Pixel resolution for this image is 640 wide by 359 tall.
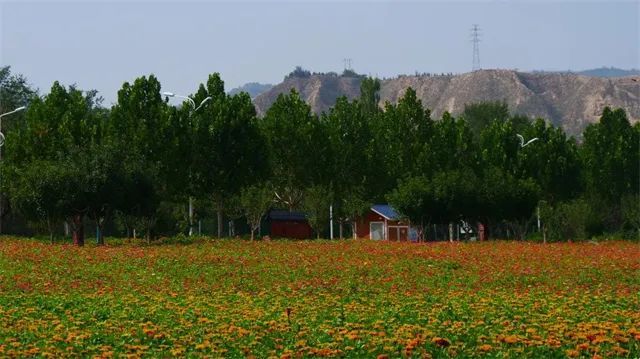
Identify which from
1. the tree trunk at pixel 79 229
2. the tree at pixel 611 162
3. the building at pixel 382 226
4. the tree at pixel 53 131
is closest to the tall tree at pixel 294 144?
the building at pixel 382 226

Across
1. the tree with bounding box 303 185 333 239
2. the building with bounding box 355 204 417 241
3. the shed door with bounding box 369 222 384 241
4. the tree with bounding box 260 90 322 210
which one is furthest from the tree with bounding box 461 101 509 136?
the tree with bounding box 303 185 333 239

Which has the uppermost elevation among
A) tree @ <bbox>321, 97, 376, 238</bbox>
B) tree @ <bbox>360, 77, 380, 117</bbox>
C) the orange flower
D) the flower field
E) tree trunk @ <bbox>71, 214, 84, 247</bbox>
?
tree @ <bbox>360, 77, 380, 117</bbox>

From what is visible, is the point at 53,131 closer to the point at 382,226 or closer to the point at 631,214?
the point at 382,226

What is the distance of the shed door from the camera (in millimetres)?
74312

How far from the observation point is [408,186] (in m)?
58.2

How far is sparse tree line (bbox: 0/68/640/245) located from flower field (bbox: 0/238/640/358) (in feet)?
38.1

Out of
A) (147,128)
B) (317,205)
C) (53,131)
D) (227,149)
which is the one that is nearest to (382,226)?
(317,205)

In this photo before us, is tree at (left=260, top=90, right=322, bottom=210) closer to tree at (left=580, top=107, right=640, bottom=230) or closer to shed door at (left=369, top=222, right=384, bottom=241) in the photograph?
shed door at (left=369, top=222, right=384, bottom=241)

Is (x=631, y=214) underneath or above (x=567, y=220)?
above

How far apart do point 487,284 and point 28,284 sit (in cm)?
1078

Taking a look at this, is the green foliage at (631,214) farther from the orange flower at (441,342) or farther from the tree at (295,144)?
the orange flower at (441,342)

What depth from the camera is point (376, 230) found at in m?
74.8

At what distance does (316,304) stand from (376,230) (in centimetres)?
5576

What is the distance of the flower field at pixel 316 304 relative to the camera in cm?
1412
